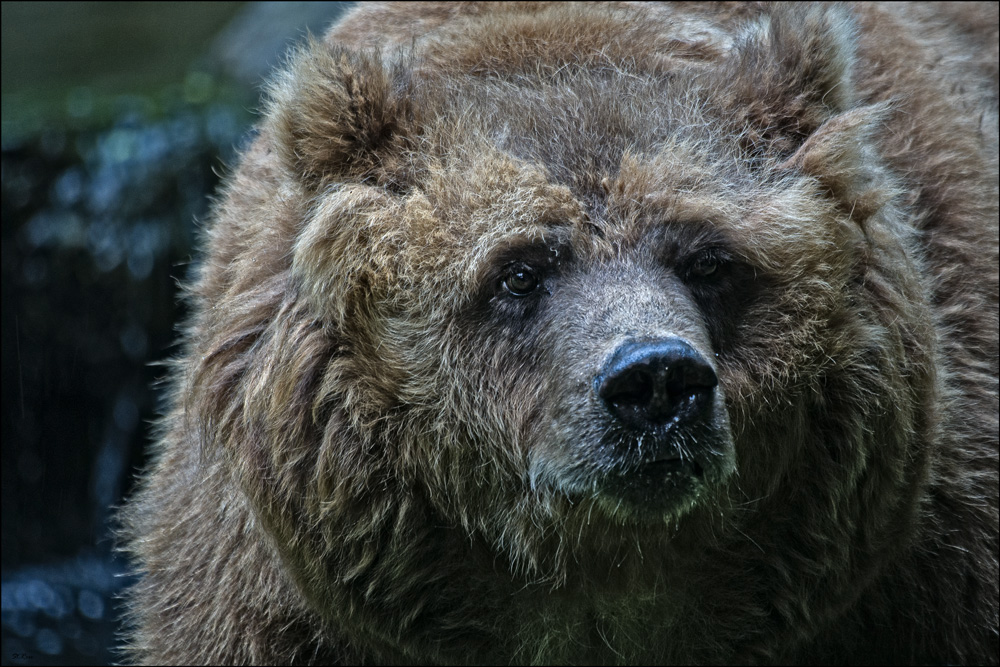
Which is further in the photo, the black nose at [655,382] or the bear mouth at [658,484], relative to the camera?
the bear mouth at [658,484]

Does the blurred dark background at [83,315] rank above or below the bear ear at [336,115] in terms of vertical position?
below

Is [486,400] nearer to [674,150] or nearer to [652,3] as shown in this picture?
[674,150]

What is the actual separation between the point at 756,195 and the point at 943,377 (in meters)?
0.99

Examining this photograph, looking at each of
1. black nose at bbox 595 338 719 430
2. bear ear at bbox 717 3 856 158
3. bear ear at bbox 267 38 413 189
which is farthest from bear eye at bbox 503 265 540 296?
bear ear at bbox 717 3 856 158

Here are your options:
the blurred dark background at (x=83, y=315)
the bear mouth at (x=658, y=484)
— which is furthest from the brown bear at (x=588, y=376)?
the blurred dark background at (x=83, y=315)

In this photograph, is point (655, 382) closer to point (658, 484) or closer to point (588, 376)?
point (588, 376)

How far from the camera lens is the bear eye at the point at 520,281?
3.52 m

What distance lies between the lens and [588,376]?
3.26m

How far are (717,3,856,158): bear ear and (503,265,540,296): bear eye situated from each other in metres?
0.88

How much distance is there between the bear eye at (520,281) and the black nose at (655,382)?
1.49 feet

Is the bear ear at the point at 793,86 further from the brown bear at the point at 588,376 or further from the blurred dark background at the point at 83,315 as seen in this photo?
the blurred dark background at the point at 83,315

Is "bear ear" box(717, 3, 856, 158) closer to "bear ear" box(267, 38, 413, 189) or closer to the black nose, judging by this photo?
the black nose

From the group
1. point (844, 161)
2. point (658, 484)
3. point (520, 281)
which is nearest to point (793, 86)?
point (844, 161)

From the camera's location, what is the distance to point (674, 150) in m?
3.65
